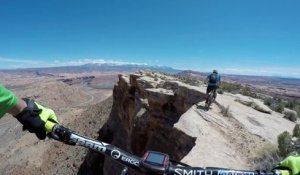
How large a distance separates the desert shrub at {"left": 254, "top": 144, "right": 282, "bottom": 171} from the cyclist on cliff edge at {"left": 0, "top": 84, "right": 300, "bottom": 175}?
585 centimetres

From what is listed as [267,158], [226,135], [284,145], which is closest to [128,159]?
[267,158]

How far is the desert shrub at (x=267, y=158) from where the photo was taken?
806cm

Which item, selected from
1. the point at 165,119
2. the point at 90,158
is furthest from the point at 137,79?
the point at 90,158

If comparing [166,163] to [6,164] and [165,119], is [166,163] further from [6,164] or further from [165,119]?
[6,164]

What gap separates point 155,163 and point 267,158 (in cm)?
772

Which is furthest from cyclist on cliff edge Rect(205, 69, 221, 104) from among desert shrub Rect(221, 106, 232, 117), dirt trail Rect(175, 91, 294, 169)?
desert shrub Rect(221, 106, 232, 117)

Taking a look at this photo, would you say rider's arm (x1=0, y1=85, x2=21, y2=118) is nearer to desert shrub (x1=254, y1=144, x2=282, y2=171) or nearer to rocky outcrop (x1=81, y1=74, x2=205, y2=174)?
desert shrub (x1=254, y1=144, x2=282, y2=171)

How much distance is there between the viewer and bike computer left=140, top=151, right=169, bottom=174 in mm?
2238

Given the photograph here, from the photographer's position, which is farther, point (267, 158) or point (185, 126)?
point (185, 126)

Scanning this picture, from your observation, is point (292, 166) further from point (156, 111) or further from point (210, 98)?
point (156, 111)

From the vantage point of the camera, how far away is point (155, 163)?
2260 millimetres

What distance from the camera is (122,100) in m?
29.9

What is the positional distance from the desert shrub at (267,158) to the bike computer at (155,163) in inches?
248

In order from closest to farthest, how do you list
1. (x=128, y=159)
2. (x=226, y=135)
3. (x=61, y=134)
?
(x=128, y=159) → (x=61, y=134) → (x=226, y=135)
